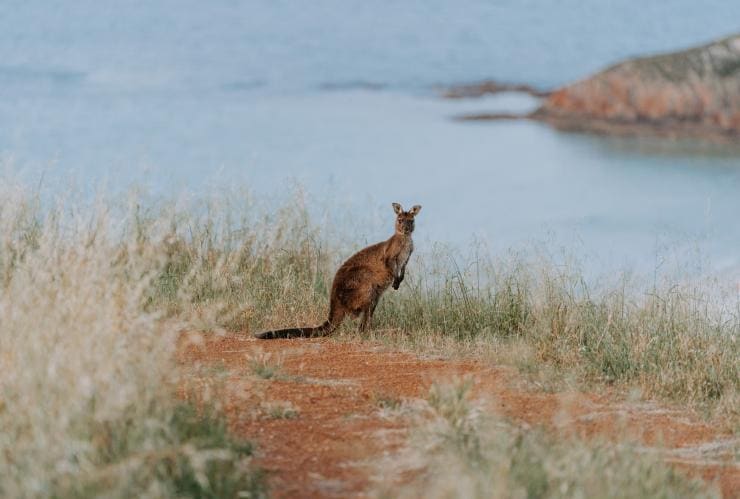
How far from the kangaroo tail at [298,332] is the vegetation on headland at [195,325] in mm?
196

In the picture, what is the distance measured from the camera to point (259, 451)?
5777mm

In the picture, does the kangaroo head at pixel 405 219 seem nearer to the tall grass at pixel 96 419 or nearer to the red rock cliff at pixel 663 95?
the tall grass at pixel 96 419

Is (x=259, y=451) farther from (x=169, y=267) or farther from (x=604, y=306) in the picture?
(x=169, y=267)

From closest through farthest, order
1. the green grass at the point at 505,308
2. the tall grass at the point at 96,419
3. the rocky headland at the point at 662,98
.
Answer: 1. the tall grass at the point at 96,419
2. the green grass at the point at 505,308
3. the rocky headland at the point at 662,98

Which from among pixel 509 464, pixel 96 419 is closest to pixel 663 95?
pixel 509 464

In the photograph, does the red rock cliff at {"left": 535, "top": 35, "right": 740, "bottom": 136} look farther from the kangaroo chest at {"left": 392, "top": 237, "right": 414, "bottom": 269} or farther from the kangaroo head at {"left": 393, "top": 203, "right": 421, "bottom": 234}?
the kangaroo chest at {"left": 392, "top": 237, "right": 414, "bottom": 269}

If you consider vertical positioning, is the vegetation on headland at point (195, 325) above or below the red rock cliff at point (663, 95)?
below

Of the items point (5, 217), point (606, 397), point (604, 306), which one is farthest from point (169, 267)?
point (606, 397)

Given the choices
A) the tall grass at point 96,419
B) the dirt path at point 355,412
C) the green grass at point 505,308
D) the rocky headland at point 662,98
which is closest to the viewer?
the tall grass at point 96,419

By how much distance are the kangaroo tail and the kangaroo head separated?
96cm

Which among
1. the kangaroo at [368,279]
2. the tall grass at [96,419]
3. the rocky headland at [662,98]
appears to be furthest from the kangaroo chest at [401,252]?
the rocky headland at [662,98]

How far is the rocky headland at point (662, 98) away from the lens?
24094 millimetres

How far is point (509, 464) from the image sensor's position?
4.99m

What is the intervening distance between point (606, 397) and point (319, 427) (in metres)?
2.32
